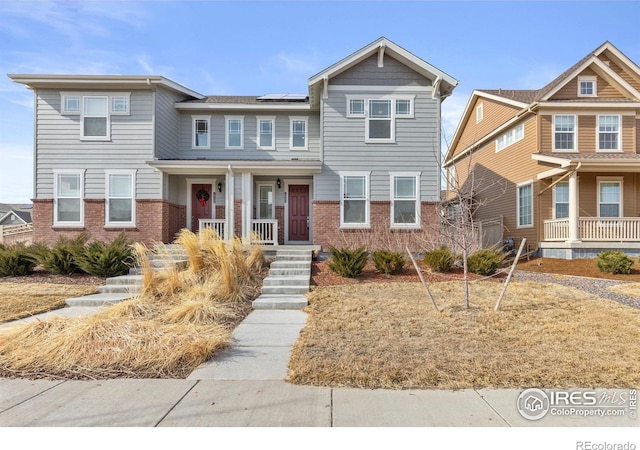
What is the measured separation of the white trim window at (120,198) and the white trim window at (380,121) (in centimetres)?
838

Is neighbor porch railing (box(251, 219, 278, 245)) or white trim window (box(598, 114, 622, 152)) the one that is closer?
neighbor porch railing (box(251, 219, 278, 245))

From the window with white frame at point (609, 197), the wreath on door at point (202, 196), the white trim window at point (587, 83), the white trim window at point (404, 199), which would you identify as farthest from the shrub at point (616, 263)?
the wreath on door at point (202, 196)

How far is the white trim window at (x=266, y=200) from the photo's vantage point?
50.6 ft

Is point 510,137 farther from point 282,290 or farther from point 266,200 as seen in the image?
point 282,290

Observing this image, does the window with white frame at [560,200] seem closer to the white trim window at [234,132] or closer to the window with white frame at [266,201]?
the window with white frame at [266,201]

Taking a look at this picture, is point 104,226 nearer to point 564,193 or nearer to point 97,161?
point 97,161

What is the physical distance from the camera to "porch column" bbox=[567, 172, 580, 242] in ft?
47.5

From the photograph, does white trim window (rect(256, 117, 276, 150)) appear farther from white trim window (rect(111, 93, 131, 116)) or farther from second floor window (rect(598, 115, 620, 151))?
second floor window (rect(598, 115, 620, 151))

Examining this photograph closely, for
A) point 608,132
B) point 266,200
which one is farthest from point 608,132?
point 266,200

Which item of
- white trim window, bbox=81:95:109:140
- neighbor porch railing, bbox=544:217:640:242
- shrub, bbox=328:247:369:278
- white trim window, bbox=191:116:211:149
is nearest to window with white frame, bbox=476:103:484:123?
neighbor porch railing, bbox=544:217:640:242

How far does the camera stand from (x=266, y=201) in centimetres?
1549

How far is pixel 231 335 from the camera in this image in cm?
610

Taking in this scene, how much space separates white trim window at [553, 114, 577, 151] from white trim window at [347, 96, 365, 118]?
8.57 metres

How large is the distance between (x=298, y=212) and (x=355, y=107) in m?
4.41
